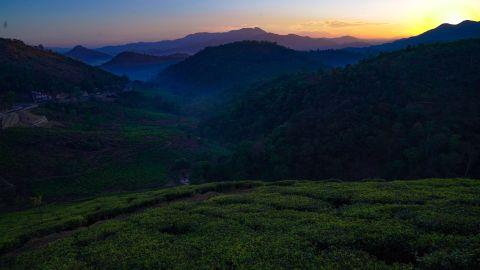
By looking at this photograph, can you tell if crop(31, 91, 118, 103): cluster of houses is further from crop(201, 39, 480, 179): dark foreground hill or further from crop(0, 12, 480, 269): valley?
crop(201, 39, 480, 179): dark foreground hill

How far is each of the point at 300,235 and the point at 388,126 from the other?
63.7 m

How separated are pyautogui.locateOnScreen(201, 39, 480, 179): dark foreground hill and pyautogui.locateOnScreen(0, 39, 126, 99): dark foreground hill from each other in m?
104

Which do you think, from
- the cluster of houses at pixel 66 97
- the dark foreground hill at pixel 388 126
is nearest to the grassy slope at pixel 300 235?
the dark foreground hill at pixel 388 126

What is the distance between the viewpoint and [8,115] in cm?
10069

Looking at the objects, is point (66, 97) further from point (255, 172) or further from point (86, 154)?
point (255, 172)

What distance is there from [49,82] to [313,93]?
115 metres

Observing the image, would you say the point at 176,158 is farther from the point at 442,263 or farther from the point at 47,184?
the point at 442,263

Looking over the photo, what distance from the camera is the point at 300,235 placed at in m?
23.0

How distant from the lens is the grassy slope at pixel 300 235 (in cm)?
1917

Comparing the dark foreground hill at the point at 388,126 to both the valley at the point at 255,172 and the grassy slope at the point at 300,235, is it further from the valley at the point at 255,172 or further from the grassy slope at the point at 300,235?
the grassy slope at the point at 300,235

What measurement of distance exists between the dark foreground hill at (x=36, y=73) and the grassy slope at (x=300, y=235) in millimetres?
131695

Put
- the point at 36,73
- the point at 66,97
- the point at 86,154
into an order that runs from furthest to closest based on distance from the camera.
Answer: the point at 66,97 < the point at 36,73 < the point at 86,154

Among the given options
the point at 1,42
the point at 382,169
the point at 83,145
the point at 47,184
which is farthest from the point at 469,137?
the point at 1,42

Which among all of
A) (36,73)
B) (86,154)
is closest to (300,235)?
(86,154)
